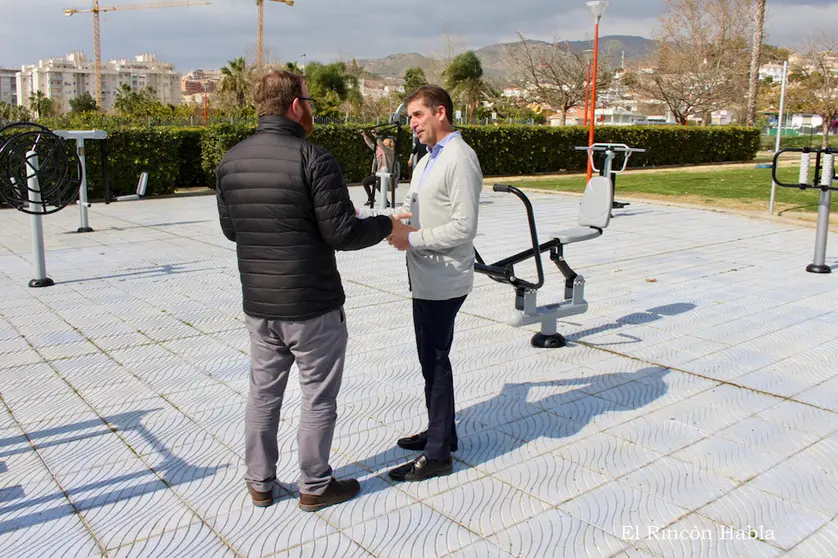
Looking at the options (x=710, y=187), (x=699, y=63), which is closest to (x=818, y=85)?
(x=699, y=63)

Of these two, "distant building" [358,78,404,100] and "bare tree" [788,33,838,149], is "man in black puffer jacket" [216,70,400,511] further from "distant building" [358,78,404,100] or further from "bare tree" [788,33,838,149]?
"distant building" [358,78,404,100]

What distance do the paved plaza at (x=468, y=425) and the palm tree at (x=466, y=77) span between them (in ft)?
165

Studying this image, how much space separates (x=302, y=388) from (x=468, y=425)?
1313mm

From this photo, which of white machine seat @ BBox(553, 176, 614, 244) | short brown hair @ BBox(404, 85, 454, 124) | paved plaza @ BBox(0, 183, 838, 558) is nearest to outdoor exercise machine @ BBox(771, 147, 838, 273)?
paved plaza @ BBox(0, 183, 838, 558)

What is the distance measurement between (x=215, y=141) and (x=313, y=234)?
51.8 feet

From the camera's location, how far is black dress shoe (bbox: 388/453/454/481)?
11.2 ft

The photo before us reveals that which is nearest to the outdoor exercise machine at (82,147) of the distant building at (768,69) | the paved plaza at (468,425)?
the paved plaza at (468,425)

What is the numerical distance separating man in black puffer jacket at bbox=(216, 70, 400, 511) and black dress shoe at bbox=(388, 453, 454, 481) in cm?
37

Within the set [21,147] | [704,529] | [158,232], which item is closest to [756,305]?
[704,529]

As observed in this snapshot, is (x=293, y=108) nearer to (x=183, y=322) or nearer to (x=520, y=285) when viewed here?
(x=520, y=285)

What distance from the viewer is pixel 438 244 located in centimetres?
327

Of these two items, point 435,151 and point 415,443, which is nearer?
point 435,151

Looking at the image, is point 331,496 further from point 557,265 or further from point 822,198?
point 822,198

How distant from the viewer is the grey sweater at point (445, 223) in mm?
3266
